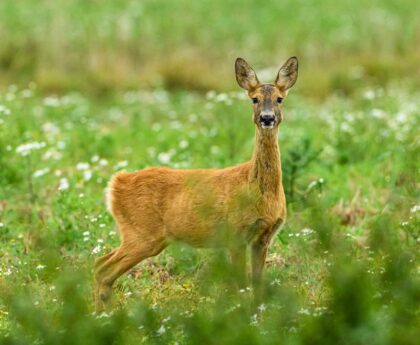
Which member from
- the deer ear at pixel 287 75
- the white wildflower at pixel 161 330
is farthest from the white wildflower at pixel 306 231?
the white wildflower at pixel 161 330

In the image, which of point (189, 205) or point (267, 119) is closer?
point (267, 119)

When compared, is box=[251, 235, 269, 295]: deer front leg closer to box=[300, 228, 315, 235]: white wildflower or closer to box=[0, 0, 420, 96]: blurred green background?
box=[300, 228, 315, 235]: white wildflower

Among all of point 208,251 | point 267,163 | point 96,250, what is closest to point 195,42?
point 208,251

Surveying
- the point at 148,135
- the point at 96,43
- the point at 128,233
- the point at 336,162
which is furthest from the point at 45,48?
the point at 128,233

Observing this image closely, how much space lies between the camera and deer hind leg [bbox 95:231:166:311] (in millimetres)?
6324

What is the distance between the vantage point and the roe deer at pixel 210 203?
616 cm

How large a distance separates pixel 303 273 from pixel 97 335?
2762 millimetres

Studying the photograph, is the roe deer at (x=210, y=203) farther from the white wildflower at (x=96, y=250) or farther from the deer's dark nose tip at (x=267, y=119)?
the white wildflower at (x=96, y=250)

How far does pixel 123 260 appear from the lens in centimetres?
634

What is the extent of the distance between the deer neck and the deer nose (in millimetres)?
130

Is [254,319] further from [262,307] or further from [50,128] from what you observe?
[50,128]

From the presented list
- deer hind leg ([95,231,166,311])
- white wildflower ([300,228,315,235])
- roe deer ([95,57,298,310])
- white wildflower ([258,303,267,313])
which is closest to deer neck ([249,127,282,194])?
roe deer ([95,57,298,310])

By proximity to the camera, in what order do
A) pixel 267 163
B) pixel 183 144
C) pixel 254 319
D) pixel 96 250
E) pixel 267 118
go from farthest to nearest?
pixel 183 144
pixel 96 250
pixel 267 163
pixel 267 118
pixel 254 319

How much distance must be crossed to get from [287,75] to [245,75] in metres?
0.28
